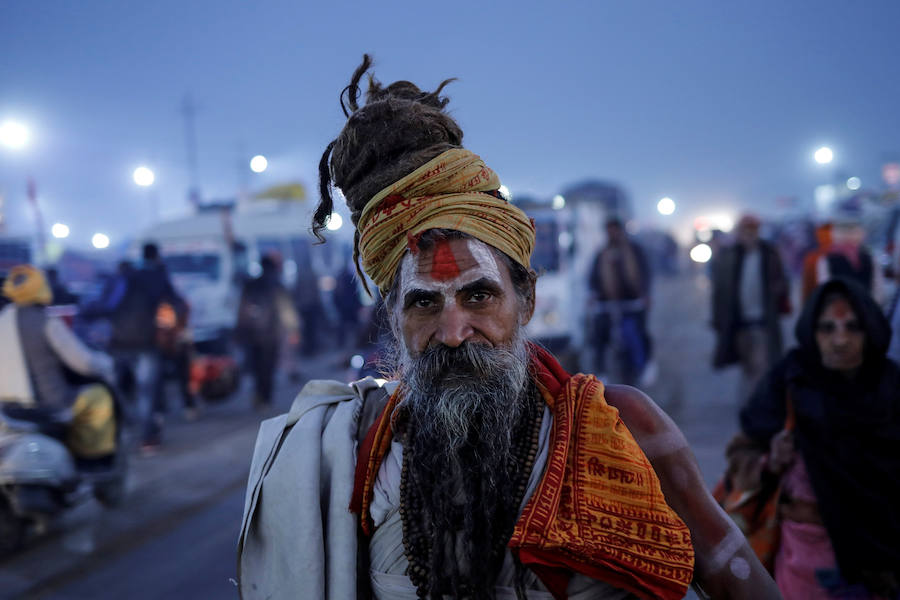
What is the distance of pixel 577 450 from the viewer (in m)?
1.71

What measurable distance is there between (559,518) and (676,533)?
27 cm

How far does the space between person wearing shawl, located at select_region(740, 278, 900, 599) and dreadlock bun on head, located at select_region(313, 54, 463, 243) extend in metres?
2.18

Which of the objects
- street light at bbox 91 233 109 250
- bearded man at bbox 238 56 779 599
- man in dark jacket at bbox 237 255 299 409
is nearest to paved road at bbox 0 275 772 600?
man in dark jacket at bbox 237 255 299 409

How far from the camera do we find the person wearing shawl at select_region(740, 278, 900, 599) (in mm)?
2875

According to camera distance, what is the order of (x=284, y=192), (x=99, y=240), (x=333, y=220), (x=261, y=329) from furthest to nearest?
1. (x=99, y=240)
2. (x=284, y=192)
3. (x=261, y=329)
4. (x=333, y=220)

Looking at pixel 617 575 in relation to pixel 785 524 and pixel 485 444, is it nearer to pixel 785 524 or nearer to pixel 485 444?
pixel 485 444

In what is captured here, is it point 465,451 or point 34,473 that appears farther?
point 34,473

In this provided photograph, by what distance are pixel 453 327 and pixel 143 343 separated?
731 centimetres

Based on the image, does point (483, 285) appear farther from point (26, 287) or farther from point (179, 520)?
point (26, 287)

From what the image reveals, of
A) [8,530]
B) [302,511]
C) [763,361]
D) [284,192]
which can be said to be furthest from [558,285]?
[284,192]

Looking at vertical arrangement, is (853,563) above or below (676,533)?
below

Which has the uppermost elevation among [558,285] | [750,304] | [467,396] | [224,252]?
[224,252]

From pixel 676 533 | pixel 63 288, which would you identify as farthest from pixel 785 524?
pixel 63 288

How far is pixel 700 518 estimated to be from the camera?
1753 mm
